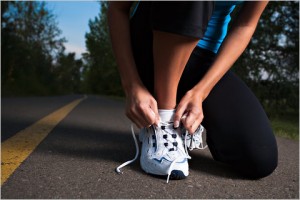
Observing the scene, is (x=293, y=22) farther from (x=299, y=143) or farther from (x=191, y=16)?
(x=191, y=16)

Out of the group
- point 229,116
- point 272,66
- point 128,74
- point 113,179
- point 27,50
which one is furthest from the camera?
point 27,50

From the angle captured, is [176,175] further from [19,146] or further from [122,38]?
[19,146]

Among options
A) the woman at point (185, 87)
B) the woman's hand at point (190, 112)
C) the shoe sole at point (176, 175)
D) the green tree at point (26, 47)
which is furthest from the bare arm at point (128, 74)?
the green tree at point (26, 47)

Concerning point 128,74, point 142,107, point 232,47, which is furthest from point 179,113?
point 232,47

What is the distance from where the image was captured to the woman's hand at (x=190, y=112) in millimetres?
1465

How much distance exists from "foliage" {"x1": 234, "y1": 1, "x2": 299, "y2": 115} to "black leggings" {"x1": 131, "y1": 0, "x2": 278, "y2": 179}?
3.81m

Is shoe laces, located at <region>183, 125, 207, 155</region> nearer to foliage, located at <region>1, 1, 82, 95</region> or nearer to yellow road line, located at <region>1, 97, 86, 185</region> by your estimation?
yellow road line, located at <region>1, 97, 86, 185</region>

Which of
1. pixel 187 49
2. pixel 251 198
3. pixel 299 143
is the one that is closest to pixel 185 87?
pixel 187 49

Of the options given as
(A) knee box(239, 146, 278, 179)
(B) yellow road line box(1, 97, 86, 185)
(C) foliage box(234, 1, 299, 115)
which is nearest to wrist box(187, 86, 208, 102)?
(A) knee box(239, 146, 278, 179)

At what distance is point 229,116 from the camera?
167 centimetres

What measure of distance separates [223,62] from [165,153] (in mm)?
489

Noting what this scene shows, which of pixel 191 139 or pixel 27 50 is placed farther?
pixel 27 50

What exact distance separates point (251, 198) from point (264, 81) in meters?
4.53

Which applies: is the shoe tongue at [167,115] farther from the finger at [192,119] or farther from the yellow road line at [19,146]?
the yellow road line at [19,146]
